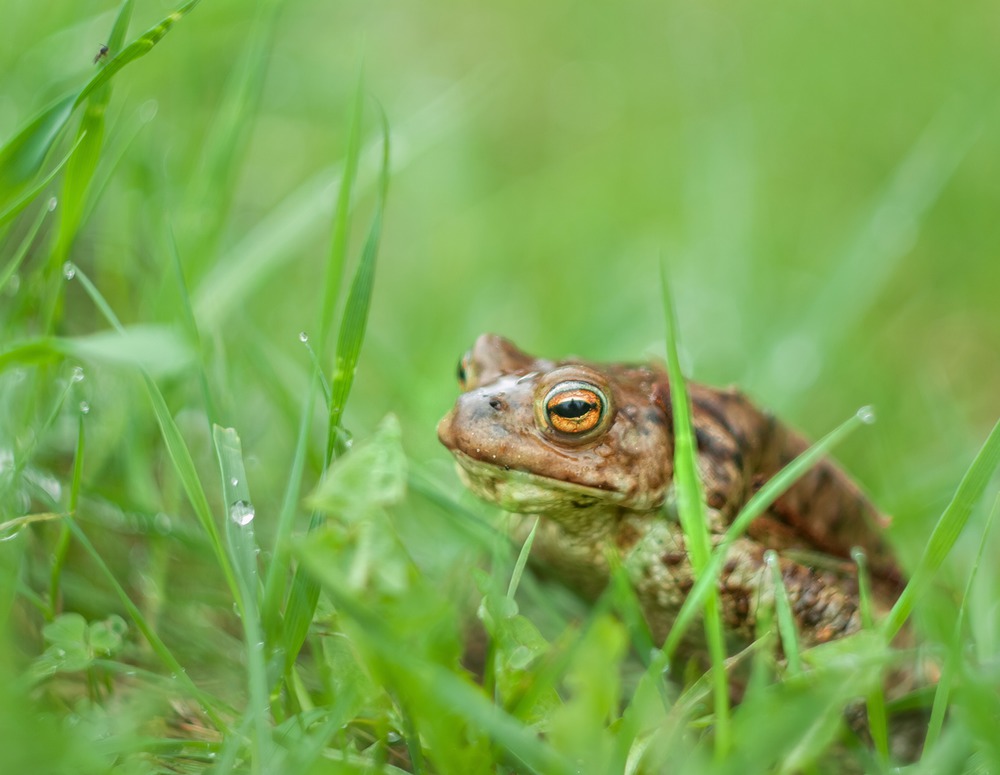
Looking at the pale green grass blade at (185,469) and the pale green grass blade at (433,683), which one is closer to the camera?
the pale green grass blade at (433,683)

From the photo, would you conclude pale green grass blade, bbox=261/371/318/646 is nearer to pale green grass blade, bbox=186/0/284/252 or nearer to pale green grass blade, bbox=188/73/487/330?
pale green grass blade, bbox=188/73/487/330

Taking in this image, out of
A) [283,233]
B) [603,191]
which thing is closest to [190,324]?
[283,233]

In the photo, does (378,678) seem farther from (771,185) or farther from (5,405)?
(771,185)

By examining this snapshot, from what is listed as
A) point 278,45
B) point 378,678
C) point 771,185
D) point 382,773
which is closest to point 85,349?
point 378,678

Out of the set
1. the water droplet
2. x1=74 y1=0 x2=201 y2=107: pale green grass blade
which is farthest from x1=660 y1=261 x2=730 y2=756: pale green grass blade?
x1=74 y1=0 x2=201 y2=107: pale green grass blade

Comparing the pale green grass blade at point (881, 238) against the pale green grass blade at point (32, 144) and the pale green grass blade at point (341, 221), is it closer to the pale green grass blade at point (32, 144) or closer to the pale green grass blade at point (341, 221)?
the pale green grass blade at point (341, 221)

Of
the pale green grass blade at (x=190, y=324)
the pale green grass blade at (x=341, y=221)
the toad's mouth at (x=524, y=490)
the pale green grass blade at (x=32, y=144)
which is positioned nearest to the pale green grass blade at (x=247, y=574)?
the pale green grass blade at (x=190, y=324)
